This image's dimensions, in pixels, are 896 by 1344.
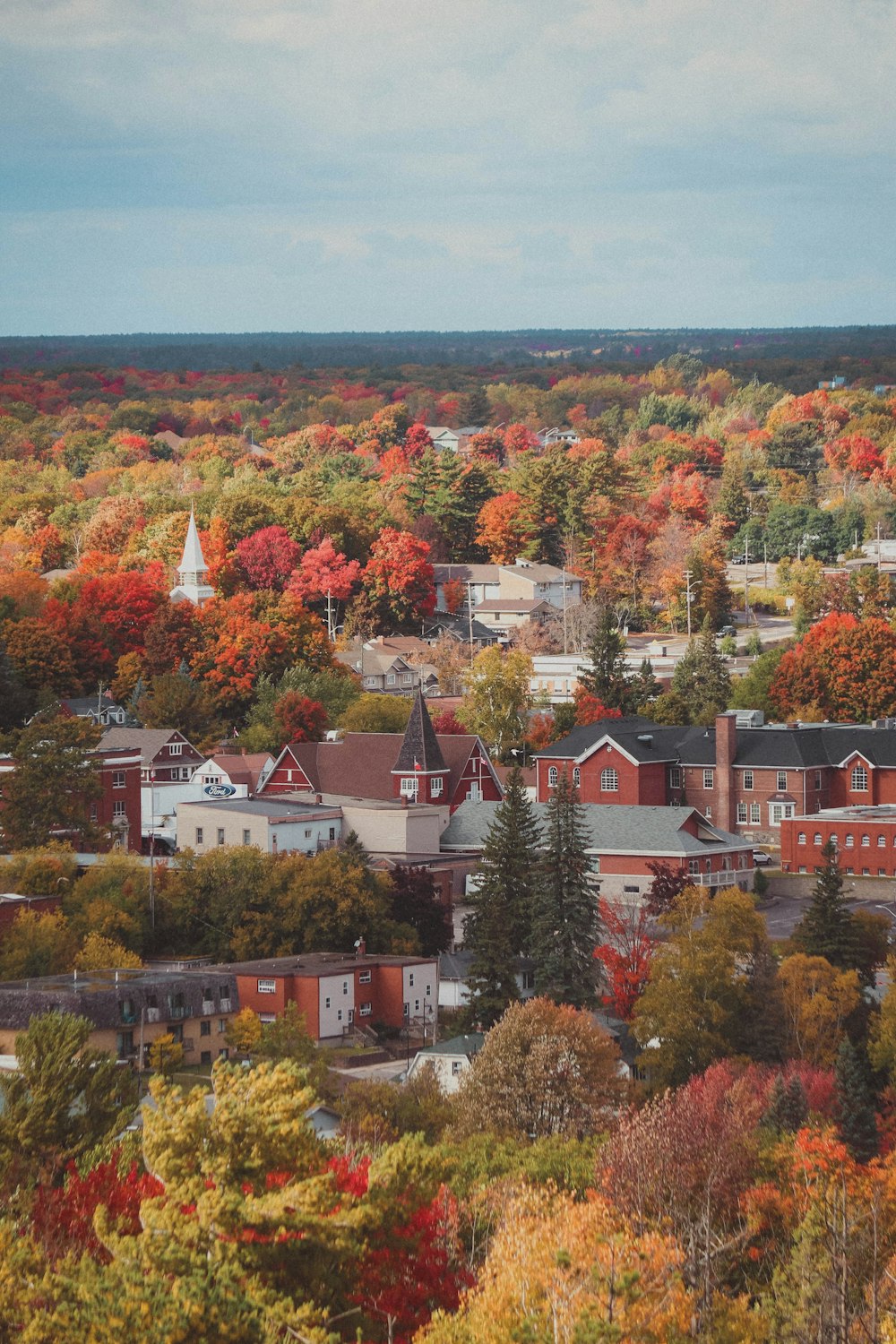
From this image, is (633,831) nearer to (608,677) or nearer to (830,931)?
(830,931)

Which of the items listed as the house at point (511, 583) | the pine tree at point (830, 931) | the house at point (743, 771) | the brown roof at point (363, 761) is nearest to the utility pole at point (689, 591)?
the house at point (511, 583)

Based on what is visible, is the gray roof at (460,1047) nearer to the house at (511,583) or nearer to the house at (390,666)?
the house at (390,666)

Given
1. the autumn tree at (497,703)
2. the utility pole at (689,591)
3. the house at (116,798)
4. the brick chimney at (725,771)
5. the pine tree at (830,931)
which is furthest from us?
the utility pole at (689,591)

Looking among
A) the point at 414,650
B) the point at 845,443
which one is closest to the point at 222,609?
the point at 414,650

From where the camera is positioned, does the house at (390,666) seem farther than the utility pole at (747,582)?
No

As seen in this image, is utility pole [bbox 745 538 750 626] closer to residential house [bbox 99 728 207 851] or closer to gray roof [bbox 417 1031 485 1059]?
residential house [bbox 99 728 207 851]
